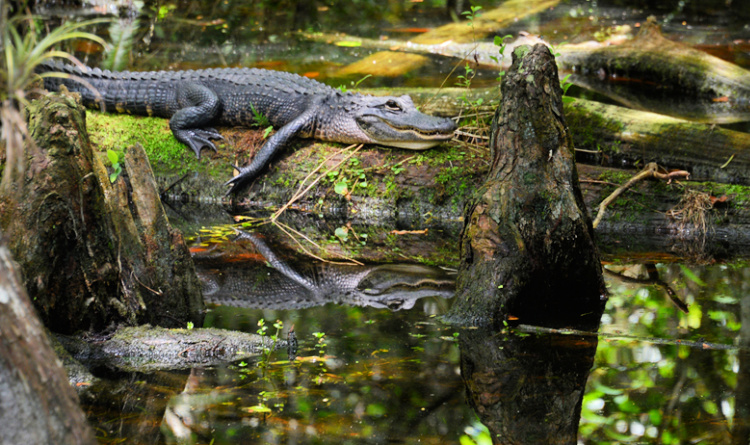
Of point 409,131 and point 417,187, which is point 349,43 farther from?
point 417,187

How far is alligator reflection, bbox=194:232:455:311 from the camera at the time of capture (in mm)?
4223

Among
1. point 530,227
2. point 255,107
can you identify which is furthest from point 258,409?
point 255,107

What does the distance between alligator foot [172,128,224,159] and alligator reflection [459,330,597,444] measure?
4391 millimetres

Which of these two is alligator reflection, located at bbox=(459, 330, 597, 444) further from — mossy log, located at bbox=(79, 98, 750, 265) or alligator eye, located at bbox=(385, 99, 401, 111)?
alligator eye, located at bbox=(385, 99, 401, 111)

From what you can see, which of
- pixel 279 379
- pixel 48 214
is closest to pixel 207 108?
pixel 48 214

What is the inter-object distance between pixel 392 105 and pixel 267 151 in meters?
1.34

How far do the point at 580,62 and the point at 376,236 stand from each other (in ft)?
20.8

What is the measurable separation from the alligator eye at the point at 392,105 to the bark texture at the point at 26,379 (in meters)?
5.27

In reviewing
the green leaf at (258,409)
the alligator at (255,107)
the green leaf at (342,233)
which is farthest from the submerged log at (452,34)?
the green leaf at (258,409)

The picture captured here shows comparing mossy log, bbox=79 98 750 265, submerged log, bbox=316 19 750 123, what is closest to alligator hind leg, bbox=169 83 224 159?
mossy log, bbox=79 98 750 265

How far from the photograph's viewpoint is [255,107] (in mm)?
7184

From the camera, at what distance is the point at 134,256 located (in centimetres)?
352

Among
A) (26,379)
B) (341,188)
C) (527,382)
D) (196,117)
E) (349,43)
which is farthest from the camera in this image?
(349,43)

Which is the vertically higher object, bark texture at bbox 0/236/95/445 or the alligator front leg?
bark texture at bbox 0/236/95/445
